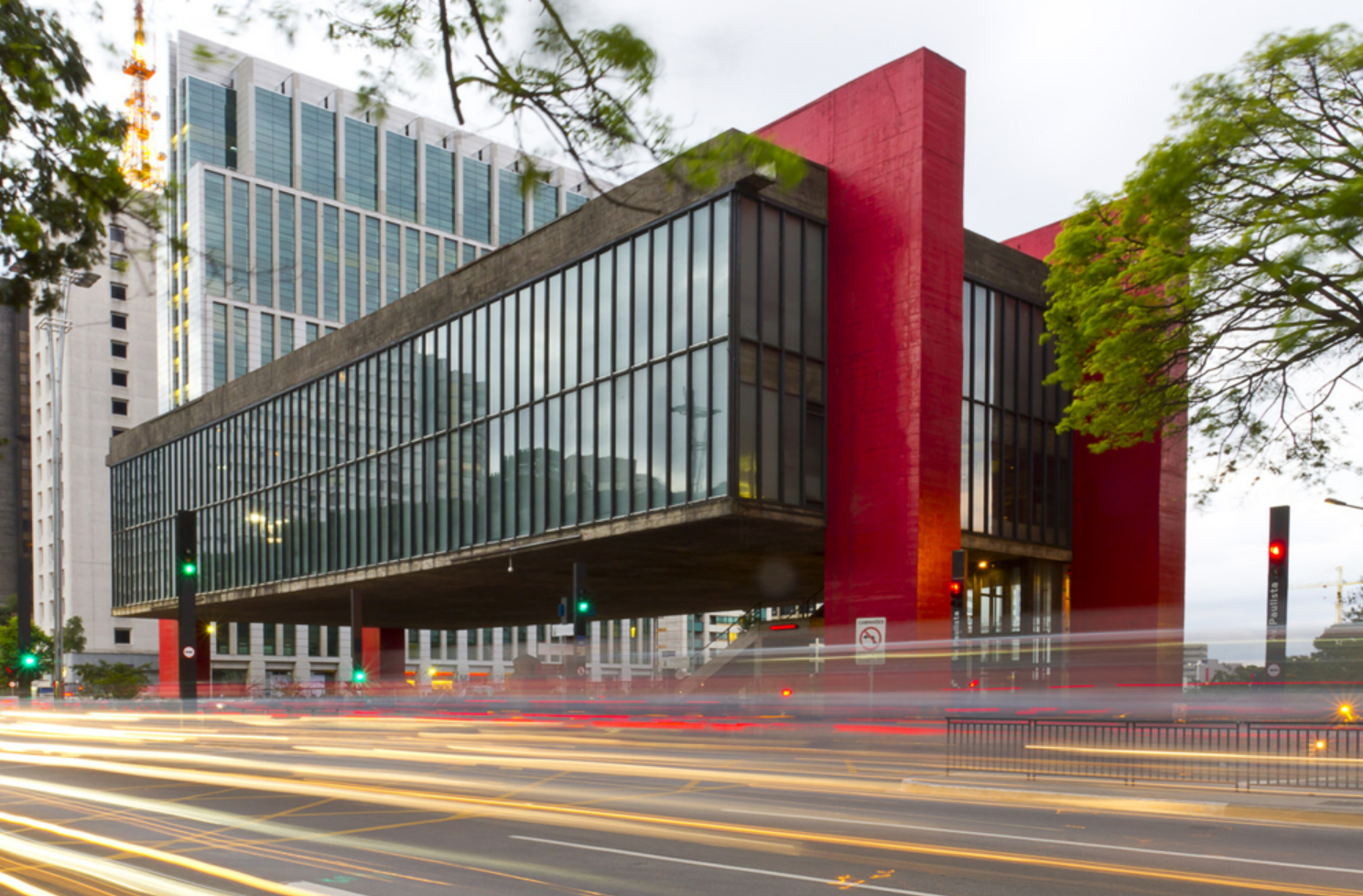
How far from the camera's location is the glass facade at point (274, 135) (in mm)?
98125

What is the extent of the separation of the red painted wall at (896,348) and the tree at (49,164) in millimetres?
23076

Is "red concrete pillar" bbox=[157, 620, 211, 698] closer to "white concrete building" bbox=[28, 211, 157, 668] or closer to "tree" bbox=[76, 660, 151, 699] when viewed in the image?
"tree" bbox=[76, 660, 151, 699]

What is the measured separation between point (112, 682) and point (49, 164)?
78291mm

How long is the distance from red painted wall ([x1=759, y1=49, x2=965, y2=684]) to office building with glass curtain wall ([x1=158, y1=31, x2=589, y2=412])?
6145cm

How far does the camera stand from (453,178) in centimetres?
11438

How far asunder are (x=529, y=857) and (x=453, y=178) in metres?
110

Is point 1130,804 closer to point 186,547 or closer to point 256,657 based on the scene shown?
point 186,547

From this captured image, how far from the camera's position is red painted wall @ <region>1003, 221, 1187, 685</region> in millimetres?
34656

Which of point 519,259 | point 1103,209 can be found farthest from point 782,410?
point 519,259

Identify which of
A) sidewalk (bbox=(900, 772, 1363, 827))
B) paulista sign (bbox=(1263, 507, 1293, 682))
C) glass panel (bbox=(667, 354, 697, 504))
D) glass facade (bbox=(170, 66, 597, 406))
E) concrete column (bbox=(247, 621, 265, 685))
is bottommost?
concrete column (bbox=(247, 621, 265, 685))

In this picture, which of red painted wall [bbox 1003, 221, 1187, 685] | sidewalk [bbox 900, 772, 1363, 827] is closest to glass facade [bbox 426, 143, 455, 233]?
red painted wall [bbox 1003, 221, 1187, 685]

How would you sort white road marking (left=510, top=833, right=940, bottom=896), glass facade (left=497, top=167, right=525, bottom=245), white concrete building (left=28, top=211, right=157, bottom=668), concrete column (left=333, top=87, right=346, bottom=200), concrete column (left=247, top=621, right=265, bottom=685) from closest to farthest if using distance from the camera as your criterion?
white road marking (left=510, top=833, right=940, bottom=896) < concrete column (left=247, top=621, right=265, bottom=685) < white concrete building (left=28, top=211, right=157, bottom=668) < concrete column (left=333, top=87, right=346, bottom=200) < glass facade (left=497, top=167, right=525, bottom=245)

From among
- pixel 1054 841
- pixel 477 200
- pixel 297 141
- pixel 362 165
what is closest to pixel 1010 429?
pixel 1054 841

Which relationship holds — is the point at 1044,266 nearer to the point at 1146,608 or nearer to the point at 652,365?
the point at 1146,608
